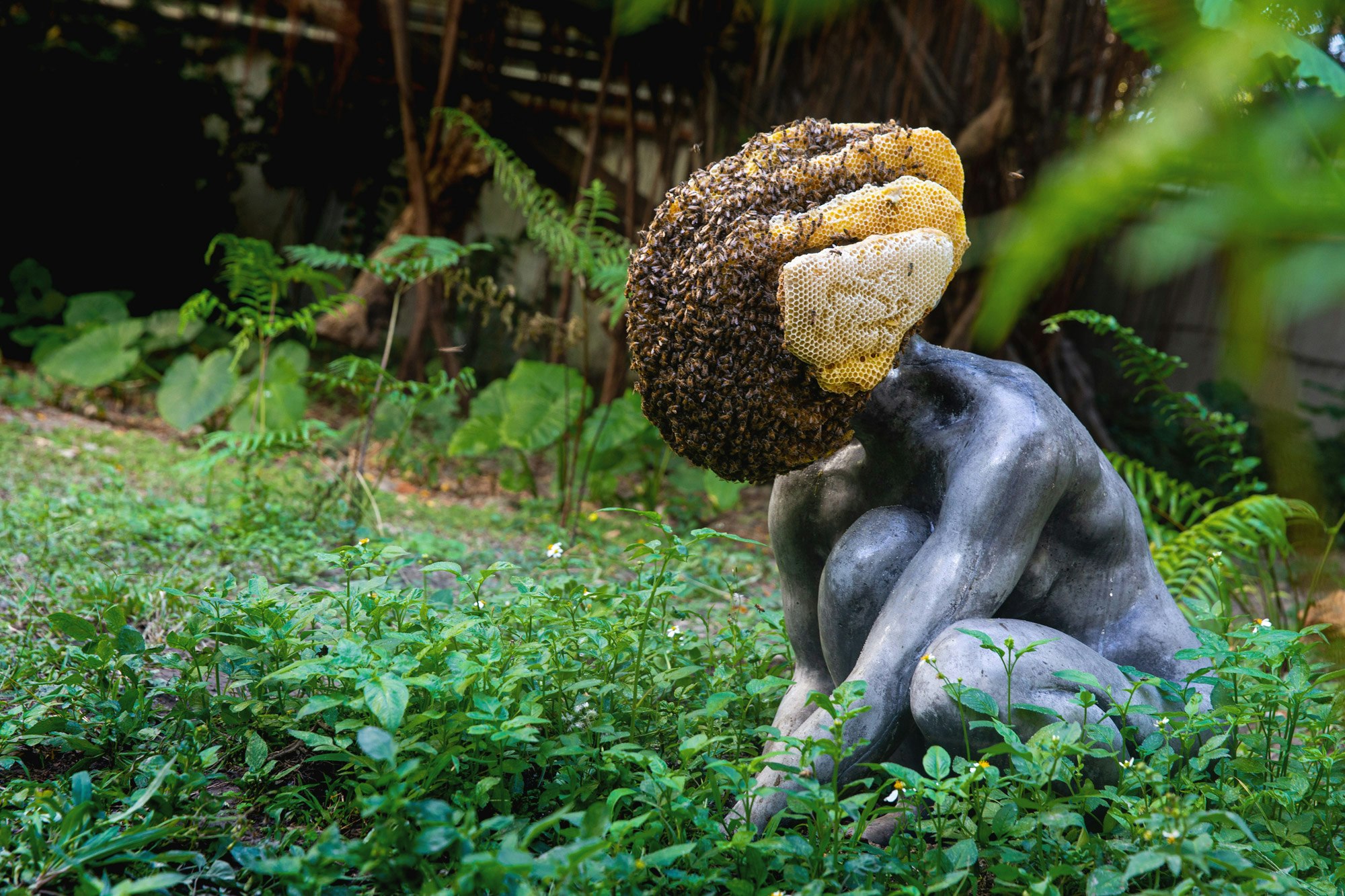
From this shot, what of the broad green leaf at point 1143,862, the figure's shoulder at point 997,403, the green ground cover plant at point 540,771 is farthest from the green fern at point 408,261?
the broad green leaf at point 1143,862

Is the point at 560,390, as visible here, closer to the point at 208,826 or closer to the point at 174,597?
the point at 174,597

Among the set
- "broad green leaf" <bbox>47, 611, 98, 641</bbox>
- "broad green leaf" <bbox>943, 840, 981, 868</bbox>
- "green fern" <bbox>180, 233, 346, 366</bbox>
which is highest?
"green fern" <bbox>180, 233, 346, 366</bbox>

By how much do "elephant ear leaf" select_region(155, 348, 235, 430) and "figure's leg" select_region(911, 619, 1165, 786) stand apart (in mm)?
5041

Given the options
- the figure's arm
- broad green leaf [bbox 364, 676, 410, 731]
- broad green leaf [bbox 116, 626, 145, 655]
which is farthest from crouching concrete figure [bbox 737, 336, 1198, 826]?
broad green leaf [bbox 116, 626, 145, 655]

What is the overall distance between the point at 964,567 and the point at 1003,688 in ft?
0.62

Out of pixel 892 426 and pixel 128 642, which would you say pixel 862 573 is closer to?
pixel 892 426

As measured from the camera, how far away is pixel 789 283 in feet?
4.80

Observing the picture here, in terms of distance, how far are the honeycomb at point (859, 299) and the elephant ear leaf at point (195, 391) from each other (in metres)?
4.88

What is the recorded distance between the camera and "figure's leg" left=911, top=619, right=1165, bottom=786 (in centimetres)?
148

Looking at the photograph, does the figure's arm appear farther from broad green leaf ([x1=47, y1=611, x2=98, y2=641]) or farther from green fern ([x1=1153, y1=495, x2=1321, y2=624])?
green fern ([x1=1153, y1=495, x2=1321, y2=624])

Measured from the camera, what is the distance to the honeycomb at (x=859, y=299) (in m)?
1.46

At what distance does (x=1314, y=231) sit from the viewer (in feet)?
1.39

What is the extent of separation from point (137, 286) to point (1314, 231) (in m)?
8.77

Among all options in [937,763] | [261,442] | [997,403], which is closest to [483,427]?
[261,442]
